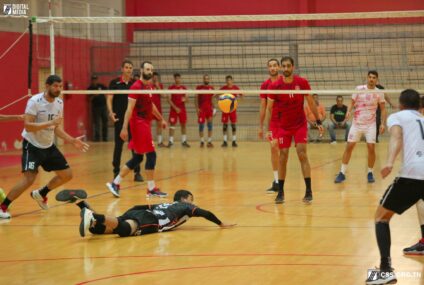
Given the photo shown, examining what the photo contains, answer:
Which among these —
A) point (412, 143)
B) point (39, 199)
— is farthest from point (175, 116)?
point (412, 143)

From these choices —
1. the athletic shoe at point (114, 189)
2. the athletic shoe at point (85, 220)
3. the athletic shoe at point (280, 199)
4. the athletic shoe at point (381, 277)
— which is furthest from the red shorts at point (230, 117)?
the athletic shoe at point (381, 277)

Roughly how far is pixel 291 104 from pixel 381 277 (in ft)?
18.0

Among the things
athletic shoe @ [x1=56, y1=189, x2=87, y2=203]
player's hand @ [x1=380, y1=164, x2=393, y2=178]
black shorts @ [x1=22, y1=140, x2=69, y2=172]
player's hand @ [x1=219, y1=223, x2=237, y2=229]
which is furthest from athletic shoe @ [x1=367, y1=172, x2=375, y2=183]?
player's hand @ [x1=380, y1=164, x2=393, y2=178]

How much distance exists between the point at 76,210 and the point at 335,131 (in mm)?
16441

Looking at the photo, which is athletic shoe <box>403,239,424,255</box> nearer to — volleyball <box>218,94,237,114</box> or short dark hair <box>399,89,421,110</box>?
short dark hair <box>399,89,421,110</box>

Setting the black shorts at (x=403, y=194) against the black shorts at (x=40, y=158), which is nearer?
the black shorts at (x=403, y=194)

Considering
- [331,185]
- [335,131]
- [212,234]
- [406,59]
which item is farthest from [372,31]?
[212,234]

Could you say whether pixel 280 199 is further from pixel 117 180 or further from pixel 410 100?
pixel 410 100

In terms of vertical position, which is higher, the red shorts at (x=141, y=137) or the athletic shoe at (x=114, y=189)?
the red shorts at (x=141, y=137)

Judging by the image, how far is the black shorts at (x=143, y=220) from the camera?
29.1 ft

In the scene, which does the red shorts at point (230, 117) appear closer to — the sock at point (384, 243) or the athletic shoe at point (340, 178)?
the athletic shoe at point (340, 178)

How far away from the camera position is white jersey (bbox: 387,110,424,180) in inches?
266

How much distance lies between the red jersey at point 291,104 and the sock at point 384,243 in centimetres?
498

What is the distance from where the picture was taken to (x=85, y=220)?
27.8 feet
